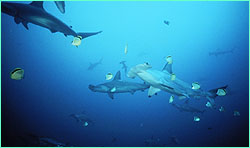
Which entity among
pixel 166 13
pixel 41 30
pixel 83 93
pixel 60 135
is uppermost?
pixel 166 13

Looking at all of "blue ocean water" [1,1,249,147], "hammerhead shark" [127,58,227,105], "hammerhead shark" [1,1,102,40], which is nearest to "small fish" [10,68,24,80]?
"hammerhead shark" [1,1,102,40]

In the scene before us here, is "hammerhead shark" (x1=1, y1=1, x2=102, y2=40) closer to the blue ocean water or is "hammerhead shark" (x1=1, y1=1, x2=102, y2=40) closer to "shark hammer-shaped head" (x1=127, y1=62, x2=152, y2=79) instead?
"shark hammer-shaped head" (x1=127, y1=62, x2=152, y2=79)

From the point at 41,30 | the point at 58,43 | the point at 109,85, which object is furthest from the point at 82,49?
the point at 109,85

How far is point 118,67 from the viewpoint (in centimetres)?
6719

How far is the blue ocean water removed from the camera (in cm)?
2595

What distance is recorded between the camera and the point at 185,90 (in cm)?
471

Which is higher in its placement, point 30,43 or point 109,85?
point 30,43

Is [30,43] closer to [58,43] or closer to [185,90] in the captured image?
[58,43]

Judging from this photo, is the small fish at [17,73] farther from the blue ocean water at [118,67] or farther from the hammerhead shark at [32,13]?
the blue ocean water at [118,67]

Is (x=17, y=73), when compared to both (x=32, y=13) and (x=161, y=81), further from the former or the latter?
(x=161, y=81)

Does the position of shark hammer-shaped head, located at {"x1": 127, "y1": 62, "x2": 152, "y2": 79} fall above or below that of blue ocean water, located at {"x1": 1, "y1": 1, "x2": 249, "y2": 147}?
below

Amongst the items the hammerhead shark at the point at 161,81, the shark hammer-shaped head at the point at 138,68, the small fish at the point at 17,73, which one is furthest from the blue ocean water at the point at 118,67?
the small fish at the point at 17,73

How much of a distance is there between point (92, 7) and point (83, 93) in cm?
2591

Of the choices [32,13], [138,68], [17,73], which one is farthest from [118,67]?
[138,68]
